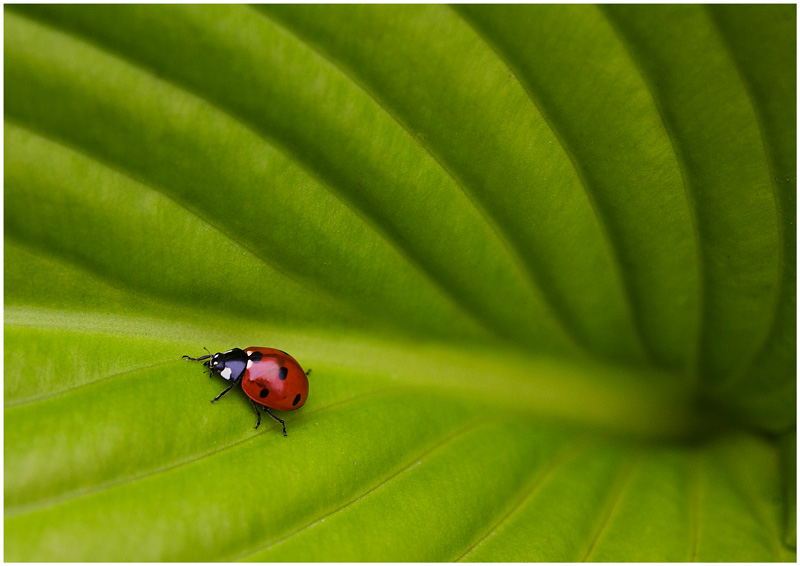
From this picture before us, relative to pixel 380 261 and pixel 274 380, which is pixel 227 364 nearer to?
pixel 274 380

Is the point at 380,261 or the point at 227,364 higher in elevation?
the point at 380,261

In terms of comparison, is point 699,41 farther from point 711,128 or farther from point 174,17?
point 174,17

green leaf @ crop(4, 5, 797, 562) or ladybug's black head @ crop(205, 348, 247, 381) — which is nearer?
green leaf @ crop(4, 5, 797, 562)

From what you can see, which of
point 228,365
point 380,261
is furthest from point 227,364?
point 380,261

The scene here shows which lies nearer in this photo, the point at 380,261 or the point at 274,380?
the point at 274,380

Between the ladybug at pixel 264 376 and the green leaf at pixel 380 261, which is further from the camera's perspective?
the ladybug at pixel 264 376
